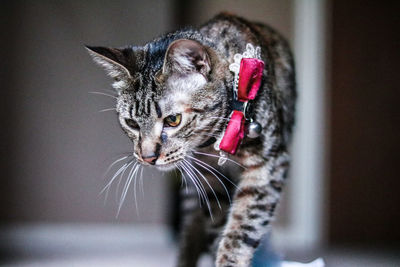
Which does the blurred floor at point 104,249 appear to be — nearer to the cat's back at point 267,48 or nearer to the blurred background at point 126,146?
Result: the blurred background at point 126,146

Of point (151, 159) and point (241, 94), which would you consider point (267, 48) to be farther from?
point (151, 159)

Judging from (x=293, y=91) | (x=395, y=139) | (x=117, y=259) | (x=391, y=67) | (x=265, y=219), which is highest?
(x=391, y=67)

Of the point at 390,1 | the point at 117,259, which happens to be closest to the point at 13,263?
the point at 117,259

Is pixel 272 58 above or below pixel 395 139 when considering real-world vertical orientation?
above

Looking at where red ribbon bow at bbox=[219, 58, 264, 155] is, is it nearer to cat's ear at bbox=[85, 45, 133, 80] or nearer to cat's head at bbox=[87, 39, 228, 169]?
cat's head at bbox=[87, 39, 228, 169]

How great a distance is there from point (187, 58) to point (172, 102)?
10cm

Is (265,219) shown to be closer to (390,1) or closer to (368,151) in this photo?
(368,151)

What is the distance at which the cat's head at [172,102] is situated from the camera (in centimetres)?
98

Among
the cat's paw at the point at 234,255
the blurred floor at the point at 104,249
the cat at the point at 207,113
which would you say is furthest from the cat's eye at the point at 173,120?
the blurred floor at the point at 104,249

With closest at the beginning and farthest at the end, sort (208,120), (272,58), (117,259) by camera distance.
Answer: (208,120), (272,58), (117,259)

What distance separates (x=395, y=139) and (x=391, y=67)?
1.07 feet

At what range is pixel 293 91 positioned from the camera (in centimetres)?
130

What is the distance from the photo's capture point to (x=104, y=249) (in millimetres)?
2115

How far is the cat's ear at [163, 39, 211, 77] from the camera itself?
0.92 m
